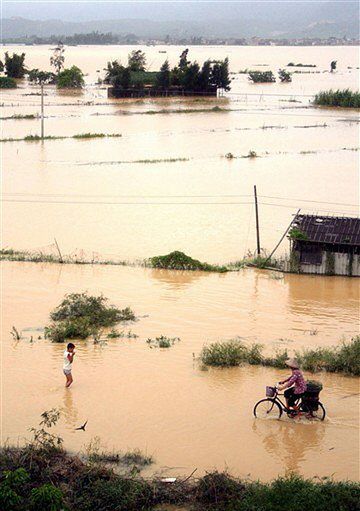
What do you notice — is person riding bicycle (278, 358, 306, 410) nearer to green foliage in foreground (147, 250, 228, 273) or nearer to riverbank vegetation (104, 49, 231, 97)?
green foliage in foreground (147, 250, 228, 273)

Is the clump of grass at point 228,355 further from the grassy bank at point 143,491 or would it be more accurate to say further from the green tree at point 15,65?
the green tree at point 15,65

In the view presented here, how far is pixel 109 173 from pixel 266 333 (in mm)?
14049

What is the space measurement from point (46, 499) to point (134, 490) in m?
0.74

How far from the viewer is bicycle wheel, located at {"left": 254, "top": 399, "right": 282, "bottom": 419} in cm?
877

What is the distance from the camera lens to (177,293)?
45.1 feet

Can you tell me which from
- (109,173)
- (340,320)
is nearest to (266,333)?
(340,320)

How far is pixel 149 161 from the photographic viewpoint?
90.0 ft

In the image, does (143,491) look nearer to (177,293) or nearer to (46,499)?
(46,499)

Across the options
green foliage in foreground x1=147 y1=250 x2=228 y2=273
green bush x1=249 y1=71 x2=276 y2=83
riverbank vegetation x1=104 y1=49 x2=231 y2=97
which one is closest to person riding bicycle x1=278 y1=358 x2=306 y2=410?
green foliage in foreground x1=147 y1=250 x2=228 y2=273

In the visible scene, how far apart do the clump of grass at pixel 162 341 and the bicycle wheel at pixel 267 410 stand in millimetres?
2274

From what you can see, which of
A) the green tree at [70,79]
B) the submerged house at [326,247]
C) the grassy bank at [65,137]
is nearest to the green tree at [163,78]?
the green tree at [70,79]

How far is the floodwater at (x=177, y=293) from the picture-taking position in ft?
27.8

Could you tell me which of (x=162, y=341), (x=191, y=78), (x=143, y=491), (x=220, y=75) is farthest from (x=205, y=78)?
(x=143, y=491)

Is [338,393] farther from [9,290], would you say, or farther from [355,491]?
[9,290]
